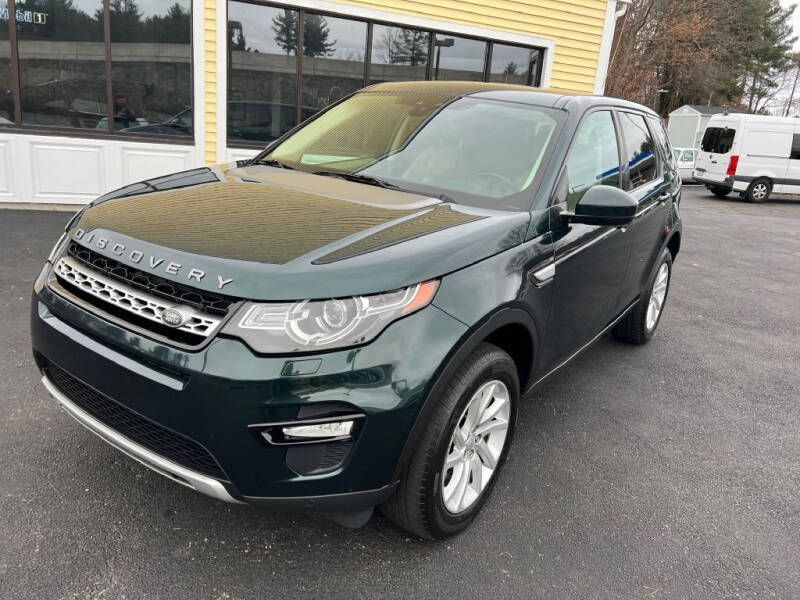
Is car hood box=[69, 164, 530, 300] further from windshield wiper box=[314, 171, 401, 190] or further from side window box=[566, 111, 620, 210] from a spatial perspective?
side window box=[566, 111, 620, 210]

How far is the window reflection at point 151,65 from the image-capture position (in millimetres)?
7984

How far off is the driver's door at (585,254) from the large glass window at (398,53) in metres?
6.57

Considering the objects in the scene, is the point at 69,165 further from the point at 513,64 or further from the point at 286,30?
the point at 513,64

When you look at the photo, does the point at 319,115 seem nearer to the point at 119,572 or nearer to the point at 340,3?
the point at 119,572

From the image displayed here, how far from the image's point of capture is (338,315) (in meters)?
1.92

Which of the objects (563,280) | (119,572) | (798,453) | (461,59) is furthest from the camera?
(461,59)

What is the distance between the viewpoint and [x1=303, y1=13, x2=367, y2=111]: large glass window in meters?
8.88

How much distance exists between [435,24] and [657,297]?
6303mm

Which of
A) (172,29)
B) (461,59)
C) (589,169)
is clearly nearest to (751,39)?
(461,59)

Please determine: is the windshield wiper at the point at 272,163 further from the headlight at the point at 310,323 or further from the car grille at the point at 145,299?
the headlight at the point at 310,323

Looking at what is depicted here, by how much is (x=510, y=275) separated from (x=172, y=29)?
7.50 meters

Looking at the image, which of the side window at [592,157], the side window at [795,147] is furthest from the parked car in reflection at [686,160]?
the side window at [592,157]

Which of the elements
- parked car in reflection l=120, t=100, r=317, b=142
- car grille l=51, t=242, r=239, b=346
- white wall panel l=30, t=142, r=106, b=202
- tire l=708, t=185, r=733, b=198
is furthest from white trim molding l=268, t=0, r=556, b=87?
tire l=708, t=185, r=733, b=198

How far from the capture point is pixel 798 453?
11.3 feet
